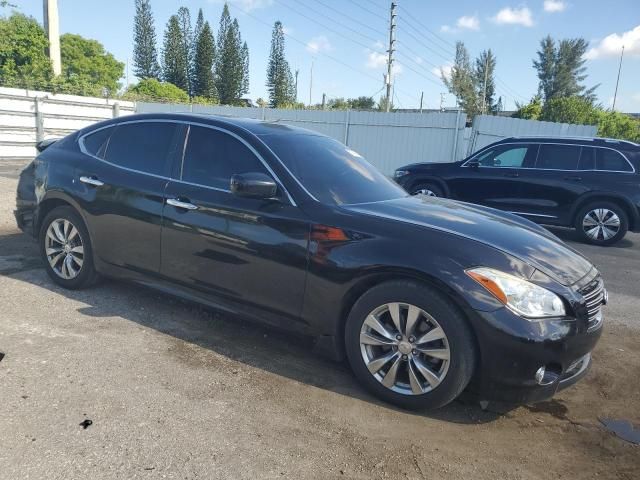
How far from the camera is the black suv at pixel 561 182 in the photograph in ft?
29.7

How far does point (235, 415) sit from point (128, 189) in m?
2.26

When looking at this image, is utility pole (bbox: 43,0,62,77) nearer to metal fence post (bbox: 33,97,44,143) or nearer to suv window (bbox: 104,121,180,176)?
metal fence post (bbox: 33,97,44,143)

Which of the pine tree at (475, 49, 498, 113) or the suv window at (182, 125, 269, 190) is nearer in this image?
the suv window at (182, 125, 269, 190)

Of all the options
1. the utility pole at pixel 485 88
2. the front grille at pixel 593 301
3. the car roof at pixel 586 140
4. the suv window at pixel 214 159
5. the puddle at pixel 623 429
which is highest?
the utility pole at pixel 485 88

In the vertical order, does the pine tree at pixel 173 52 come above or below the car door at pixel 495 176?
above

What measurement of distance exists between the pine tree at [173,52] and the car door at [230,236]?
219ft

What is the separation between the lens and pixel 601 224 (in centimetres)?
919

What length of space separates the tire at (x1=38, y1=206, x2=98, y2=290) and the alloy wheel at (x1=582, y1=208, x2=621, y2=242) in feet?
26.7

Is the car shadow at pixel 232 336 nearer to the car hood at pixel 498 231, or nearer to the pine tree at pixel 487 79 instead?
the car hood at pixel 498 231

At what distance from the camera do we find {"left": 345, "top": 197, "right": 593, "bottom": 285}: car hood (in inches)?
127

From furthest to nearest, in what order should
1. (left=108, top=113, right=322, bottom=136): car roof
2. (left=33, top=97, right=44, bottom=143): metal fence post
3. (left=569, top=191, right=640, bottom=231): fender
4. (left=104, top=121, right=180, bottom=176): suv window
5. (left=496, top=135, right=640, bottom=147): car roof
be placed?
1. (left=33, top=97, right=44, bottom=143): metal fence post
2. (left=496, top=135, right=640, bottom=147): car roof
3. (left=569, top=191, right=640, bottom=231): fender
4. (left=104, top=121, right=180, bottom=176): suv window
5. (left=108, top=113, right=322, bottom=136): car roof

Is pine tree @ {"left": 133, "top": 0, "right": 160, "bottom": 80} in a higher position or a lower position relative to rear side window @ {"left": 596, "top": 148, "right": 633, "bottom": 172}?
higher

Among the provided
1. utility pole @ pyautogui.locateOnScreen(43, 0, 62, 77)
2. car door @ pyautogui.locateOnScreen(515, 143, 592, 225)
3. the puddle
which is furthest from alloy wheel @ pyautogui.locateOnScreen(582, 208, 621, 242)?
A: utility pole @ pyautogui.locateOnScreen(43, 0, 62, 77)

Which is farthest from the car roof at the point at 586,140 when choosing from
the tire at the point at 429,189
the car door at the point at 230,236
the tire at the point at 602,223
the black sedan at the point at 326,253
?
the car door at the point at 230,236
